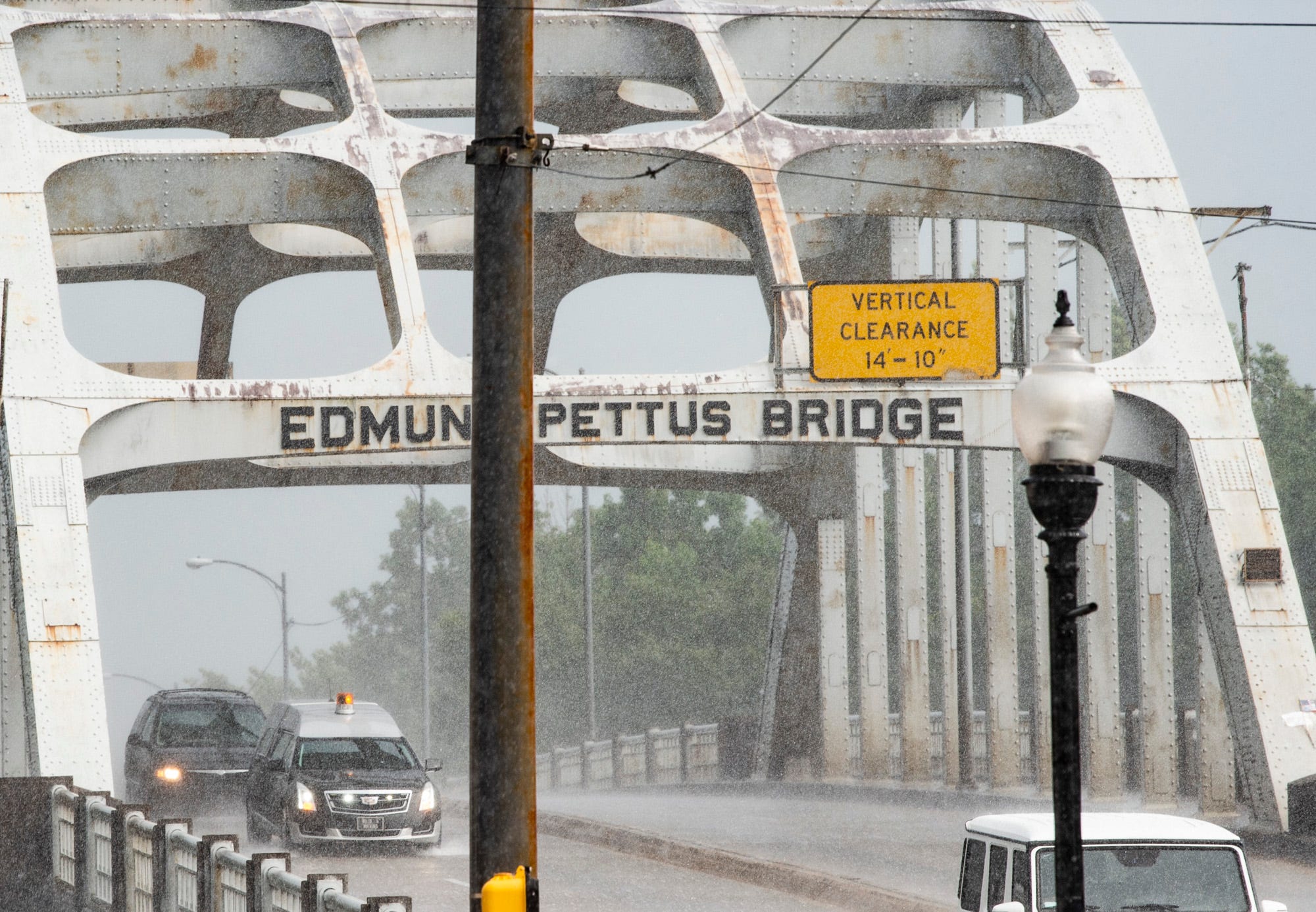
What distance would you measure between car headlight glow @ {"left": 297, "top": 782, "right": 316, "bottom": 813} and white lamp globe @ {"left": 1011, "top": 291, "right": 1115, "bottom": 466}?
14524 mm

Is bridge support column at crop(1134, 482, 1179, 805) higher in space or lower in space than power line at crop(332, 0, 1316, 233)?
lower

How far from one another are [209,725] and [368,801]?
6.57m

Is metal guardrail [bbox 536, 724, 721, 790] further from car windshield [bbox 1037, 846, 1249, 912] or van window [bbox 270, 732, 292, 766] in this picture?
car windshield [bbox 1037, 846, 1249, 912]

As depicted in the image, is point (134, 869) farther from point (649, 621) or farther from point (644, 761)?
point (649, 621)

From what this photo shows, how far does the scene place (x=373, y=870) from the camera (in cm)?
1905

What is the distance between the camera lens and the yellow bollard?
677 cm

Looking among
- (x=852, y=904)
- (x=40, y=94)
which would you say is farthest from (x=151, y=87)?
(x=852, y=904)

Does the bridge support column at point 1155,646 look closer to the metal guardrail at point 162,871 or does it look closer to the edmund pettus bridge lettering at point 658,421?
the edmund pettus bridge lettering at point 658,421

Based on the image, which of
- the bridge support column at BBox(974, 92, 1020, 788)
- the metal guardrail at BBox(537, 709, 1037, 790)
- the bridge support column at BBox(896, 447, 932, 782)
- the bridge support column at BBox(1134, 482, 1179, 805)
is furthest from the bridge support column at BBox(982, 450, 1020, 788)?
the metal guardrail at BBox(537, 709, 1037, 790)

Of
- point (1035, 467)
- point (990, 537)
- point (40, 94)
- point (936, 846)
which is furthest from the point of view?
point (990, 537)

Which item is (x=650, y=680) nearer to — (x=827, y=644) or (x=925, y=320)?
(x=827, y=644)

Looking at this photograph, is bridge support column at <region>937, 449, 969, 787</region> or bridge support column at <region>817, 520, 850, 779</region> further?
bridge support column at <region>817, 520, 850, 779</region>

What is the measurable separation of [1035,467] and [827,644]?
2902cm

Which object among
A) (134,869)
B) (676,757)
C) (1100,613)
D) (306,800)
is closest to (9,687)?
(306,800)
